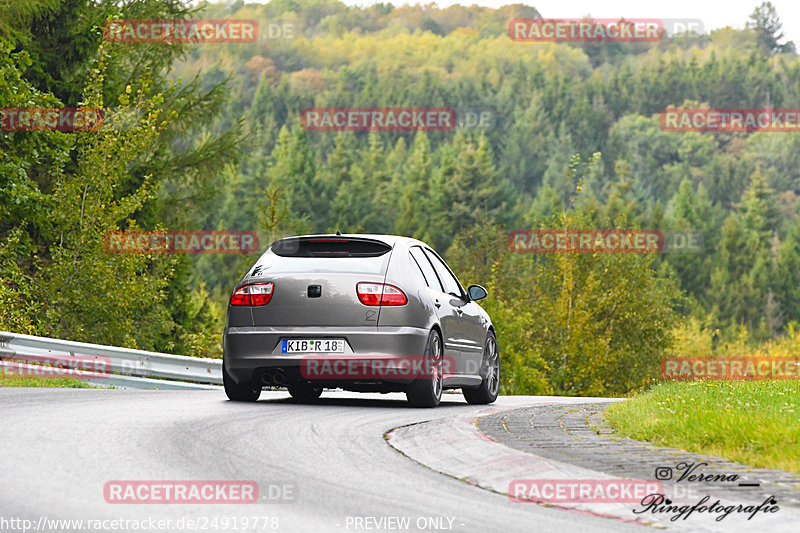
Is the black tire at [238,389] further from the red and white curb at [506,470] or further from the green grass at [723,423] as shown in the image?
the green grass at [723,423]

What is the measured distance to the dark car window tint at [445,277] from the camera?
12.9 meters

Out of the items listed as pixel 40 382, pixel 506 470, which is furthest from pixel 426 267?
pixel 506 470

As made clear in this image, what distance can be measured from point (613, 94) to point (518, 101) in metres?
18.4

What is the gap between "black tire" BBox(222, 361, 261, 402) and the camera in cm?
1184

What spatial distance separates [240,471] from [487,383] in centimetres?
722

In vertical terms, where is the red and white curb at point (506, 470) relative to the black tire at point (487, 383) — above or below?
above

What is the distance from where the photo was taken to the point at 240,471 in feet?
22.4

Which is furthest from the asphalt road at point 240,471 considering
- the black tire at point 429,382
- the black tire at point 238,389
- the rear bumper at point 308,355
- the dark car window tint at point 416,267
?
the dark car window tint at point 416,267

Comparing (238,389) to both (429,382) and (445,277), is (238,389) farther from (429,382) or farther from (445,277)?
(445,277)

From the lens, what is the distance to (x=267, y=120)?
160 m

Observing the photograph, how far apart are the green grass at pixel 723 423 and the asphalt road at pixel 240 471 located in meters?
1.88

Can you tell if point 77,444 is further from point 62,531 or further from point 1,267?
point 1,267

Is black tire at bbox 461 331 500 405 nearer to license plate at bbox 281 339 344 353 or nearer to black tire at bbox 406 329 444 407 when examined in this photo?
black tire at bbox 406 329 444 407

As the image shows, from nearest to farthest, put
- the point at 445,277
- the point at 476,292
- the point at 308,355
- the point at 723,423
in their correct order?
the point at 723,423 < the point at 308,355 < the point at 445,277 < the point at 476,292
